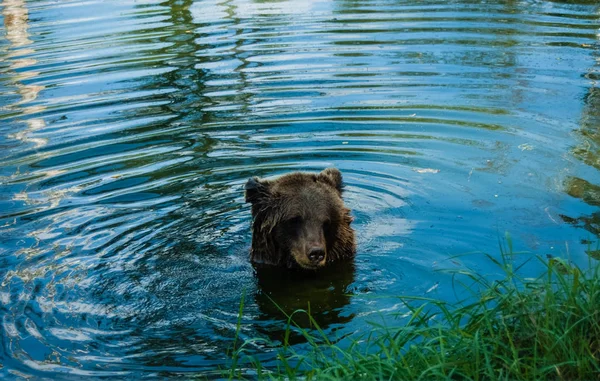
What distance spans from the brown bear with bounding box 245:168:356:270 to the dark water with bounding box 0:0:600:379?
0.79 feet

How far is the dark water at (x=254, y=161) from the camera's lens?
7336 mm

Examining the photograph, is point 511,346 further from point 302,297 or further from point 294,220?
point 294,220

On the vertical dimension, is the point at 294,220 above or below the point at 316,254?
above

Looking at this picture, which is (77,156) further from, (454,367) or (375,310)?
(454,367)

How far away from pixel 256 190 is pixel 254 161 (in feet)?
8.33

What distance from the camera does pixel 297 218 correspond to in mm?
8227

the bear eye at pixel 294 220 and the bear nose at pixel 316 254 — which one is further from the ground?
the bear eye at pixel 294 220

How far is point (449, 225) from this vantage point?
876cm

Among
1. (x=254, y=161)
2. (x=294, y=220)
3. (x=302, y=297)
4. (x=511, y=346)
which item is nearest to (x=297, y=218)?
(x=294, y=220)

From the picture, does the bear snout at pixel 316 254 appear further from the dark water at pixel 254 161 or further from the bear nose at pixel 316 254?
the dark water at pixel 254 161

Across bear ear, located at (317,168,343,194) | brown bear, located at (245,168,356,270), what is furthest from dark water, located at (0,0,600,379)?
bear ear, located at (317,168,343,194)

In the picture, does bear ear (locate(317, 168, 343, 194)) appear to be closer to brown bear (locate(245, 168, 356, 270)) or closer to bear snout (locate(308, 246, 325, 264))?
brown bear (locate(245, 168, 356, 270))

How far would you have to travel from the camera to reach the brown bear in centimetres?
818

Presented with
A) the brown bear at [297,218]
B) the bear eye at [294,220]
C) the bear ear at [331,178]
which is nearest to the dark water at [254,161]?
the brown bear at [297,218]
